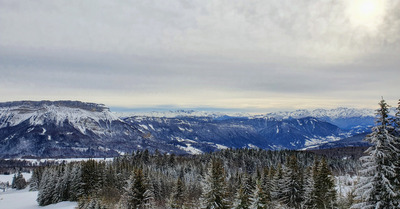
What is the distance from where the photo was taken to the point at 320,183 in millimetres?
47812

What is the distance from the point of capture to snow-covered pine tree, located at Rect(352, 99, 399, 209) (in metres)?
18.2

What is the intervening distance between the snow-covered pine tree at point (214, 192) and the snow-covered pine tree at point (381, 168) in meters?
16.4

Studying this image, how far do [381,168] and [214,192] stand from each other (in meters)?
18.8

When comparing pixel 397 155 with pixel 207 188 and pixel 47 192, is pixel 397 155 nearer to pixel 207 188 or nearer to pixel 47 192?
pixel 207 188

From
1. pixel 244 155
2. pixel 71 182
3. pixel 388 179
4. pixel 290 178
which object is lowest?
pixel 244 155

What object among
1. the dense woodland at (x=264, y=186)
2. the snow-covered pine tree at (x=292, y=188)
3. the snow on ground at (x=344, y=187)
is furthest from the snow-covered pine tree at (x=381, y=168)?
the snow-covered pine tree at (x=292, y=188)

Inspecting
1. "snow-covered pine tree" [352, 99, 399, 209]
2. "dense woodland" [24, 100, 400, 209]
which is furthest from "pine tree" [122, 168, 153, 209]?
"snow-covered pine tree" [352, 99, 399, 209]

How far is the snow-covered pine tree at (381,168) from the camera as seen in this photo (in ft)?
59.9

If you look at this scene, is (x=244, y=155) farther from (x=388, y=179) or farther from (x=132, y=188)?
(x=388, y=179)

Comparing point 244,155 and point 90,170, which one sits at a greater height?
point 90,170

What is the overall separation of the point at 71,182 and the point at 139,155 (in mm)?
82822

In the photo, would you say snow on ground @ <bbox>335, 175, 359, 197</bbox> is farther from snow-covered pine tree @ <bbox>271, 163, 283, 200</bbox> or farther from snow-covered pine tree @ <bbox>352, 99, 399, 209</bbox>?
snow-covered pine tree @ <bbox>271, 163, 283, 200</bbox>

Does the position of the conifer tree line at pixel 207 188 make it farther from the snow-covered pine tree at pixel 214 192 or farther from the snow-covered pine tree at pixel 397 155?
the snow-covered pine tree at pixel 397 155

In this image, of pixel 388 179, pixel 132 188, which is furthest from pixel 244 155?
pixel 388 179
